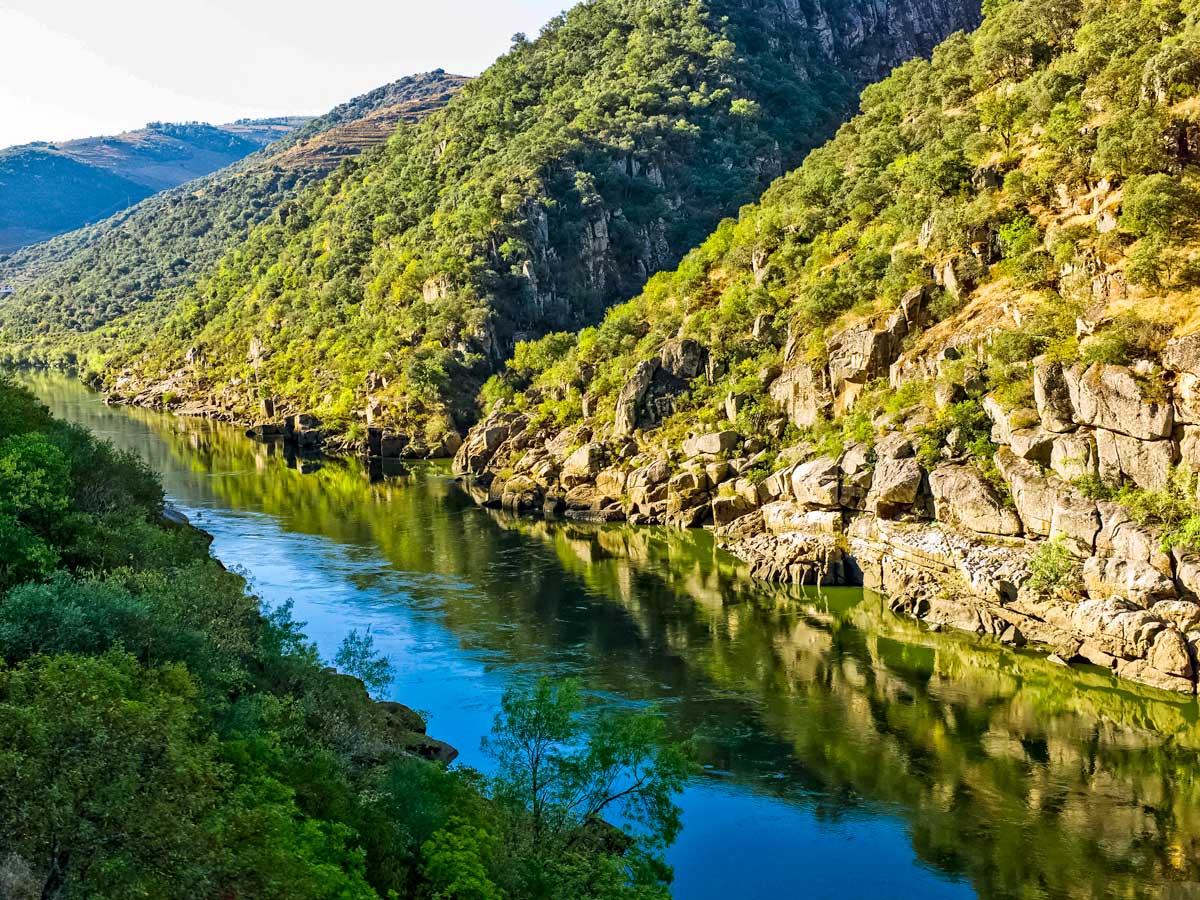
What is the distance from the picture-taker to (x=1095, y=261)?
5731 cm

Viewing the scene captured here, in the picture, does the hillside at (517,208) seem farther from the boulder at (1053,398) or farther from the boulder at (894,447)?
the boulder at (1053,398)

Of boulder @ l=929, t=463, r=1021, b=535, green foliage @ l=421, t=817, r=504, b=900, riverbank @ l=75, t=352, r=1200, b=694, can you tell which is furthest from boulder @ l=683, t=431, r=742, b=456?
green foliage @ l=421, t=817, r=504, b=900

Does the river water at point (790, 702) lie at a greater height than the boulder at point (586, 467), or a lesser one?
lesser

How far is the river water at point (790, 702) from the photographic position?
30.7 metres

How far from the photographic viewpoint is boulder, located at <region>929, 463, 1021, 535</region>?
51844 mm

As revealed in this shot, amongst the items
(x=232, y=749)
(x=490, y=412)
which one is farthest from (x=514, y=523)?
(x=232, y=749)

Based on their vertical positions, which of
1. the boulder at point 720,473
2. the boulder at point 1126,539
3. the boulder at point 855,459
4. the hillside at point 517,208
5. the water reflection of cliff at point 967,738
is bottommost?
the water reflection of cliff at point 967,738

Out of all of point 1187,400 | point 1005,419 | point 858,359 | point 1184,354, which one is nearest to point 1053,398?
point 1005,419

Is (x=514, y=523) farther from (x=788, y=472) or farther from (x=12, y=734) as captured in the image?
(x=12, y=734)

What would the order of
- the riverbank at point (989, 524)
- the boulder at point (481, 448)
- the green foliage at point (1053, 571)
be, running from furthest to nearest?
the boulder at point (481, 448)
the green foliage at point (1053, 571)
the riverbank at point (989, 524)

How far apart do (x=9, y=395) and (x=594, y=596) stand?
30811 millimetres

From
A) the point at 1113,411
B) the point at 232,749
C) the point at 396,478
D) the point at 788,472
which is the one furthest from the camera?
the point at 396,478

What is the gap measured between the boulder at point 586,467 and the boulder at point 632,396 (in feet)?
7.73

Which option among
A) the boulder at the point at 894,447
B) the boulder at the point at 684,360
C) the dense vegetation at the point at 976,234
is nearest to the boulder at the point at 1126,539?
the dense vegetation at the point at 976,234
